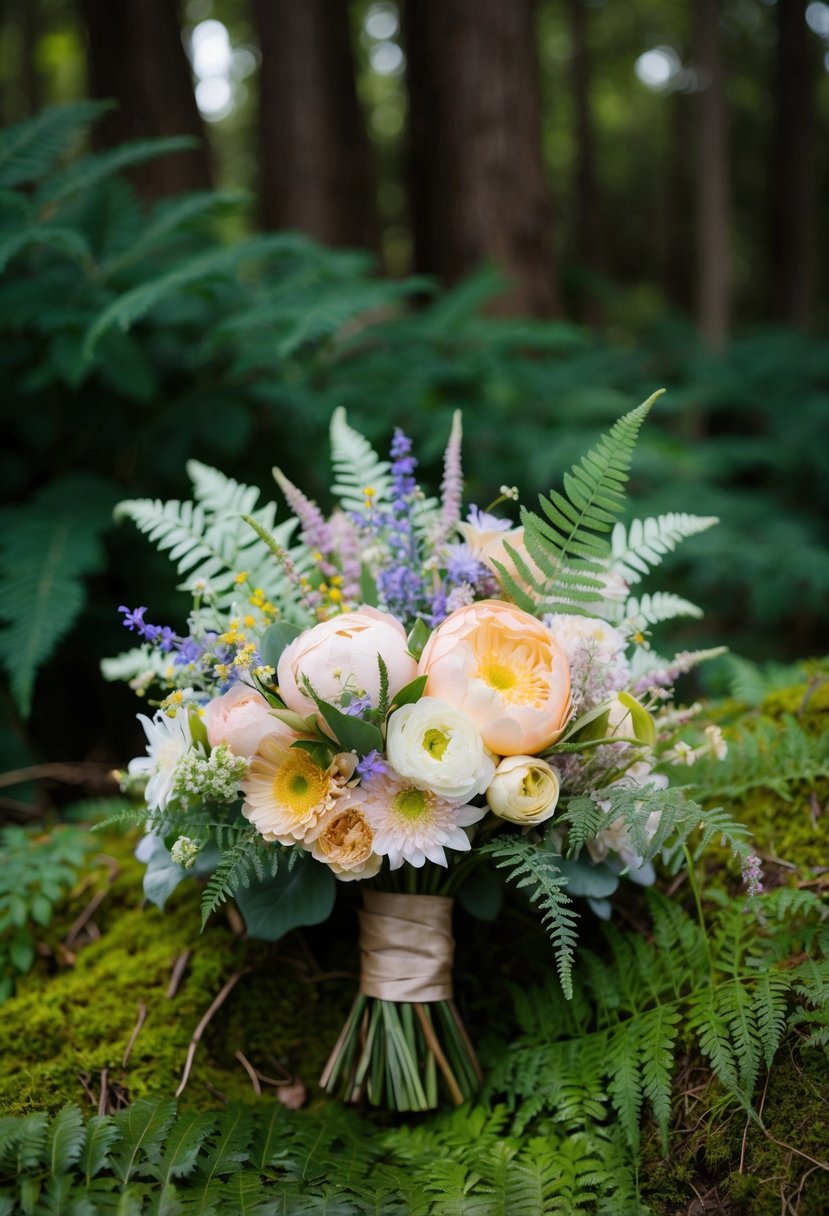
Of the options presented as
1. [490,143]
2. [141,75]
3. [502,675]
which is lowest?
[502,675]

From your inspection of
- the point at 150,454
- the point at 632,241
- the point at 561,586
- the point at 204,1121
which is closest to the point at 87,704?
the point at 150,454

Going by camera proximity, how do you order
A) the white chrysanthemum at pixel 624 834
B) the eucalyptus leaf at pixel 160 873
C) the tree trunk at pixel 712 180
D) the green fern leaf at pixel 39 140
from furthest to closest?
the tree trunk at pixel 712 180 → the green fern leaf at pixel 39 140 → the eucalyptus leaf at pixel 160 873 → the white chrysanthemum at pixel 624 834

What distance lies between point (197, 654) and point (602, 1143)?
3.17 ft

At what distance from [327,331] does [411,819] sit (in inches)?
70.7

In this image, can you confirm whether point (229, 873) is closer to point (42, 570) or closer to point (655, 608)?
point (655, 608)

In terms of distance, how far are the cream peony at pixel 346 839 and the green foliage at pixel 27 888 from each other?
70 centimetres

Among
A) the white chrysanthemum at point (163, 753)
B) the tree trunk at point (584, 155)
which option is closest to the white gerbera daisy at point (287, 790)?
the white chrysanthemum at point (163, 753)

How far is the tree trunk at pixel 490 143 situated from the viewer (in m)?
4.64

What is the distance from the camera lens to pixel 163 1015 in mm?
1578

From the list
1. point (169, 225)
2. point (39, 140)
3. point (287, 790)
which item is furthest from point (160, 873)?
point (39, 140)

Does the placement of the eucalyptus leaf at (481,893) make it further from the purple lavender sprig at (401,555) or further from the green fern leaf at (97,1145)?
the green fern leaf at (97,1145)

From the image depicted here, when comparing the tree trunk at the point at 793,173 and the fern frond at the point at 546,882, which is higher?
the tree trunk at the point at 793,173

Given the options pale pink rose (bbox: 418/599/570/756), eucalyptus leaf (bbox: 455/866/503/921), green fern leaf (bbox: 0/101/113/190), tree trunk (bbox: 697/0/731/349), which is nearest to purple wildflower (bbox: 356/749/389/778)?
pale pink rose (bbox: 418/599/570/756)

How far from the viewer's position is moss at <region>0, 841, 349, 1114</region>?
1482mm
